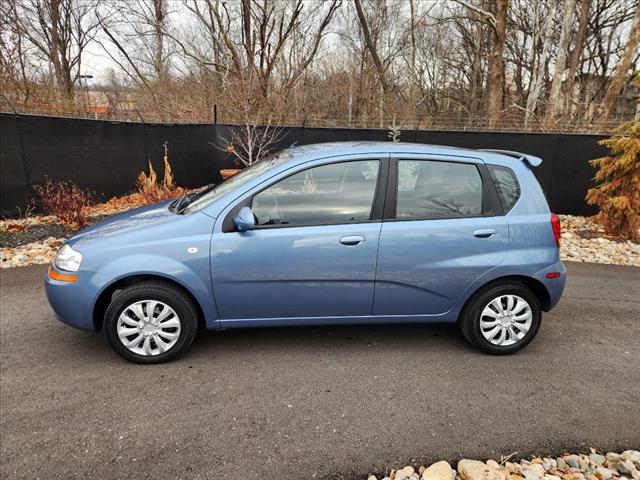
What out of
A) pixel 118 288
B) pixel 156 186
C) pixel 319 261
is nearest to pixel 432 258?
pixel 319 261

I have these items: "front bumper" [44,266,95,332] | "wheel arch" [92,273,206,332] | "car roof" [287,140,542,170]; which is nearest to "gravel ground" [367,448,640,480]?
"wheel arch" [92,273,206,332]

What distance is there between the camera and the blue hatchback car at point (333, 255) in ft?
9.90

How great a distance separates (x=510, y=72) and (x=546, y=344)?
24.6 m

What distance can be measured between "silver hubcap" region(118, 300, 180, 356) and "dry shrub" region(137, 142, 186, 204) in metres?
6.09

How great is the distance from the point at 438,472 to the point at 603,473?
35.0 inches

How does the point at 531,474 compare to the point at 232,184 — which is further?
the point at 232,184

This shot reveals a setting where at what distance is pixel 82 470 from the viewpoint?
220 centimetres

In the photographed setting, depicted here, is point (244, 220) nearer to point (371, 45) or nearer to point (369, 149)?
point (369, 149)

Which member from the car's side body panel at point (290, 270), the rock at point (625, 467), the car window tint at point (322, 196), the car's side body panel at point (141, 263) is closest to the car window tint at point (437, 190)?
the car window tint at point (322, 196)

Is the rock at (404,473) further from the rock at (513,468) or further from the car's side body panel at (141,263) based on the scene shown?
the car's side body panel at (141,263)

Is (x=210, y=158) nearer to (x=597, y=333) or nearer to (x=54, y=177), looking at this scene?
(x=54, y=177)

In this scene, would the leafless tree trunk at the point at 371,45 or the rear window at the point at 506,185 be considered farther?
the leafless tree trunk at the point at 371,45

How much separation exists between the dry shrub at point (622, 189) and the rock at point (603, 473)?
242 inches

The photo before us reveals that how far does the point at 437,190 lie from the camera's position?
329 cm
